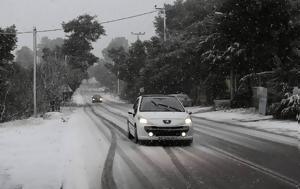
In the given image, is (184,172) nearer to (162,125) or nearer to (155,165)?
(155,165)

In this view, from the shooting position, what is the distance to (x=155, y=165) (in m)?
12.1

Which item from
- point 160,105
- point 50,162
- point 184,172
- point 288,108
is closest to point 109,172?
point 184,172

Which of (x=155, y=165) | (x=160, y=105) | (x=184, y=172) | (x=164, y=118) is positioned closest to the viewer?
(x=184, y=172)

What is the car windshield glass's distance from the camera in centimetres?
1750

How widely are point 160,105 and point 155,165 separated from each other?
5.84 m

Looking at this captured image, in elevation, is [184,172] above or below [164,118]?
below

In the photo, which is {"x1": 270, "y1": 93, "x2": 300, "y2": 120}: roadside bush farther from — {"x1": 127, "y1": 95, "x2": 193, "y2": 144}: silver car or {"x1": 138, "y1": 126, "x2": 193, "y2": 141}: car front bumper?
{"x1": 138, "y1": 126, "x2": 193, "y2": 141}: car front bumper

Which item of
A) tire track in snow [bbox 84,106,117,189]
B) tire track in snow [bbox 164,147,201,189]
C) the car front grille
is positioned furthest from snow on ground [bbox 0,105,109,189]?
tire track in snow [bbox 164,147,201,189]

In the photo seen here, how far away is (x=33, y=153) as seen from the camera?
44.8ft

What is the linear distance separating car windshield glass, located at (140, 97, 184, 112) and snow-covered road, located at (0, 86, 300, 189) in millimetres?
1197

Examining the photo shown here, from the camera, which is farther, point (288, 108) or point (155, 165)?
point (288, 108)

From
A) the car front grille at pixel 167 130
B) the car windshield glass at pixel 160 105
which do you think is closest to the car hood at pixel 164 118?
the car front grille at pixel 167 130

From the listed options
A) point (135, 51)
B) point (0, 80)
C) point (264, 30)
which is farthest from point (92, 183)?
point (135, 51)

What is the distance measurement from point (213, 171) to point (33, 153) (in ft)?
Result: 16.2
